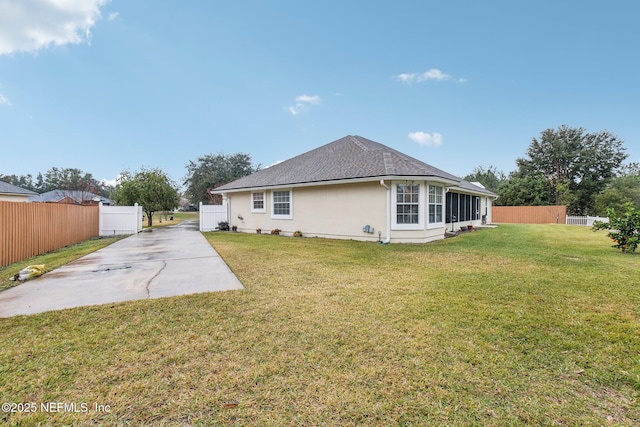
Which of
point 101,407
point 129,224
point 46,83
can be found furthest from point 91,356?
point 46,83

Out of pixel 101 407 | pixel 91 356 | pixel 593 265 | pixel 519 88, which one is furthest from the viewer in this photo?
pixel 519 88

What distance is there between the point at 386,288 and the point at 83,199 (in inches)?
1315

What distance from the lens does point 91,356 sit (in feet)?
8.50

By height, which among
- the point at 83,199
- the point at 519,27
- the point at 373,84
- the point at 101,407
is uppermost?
the point at 519,27

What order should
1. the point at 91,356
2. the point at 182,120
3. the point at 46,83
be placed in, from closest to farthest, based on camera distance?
the point at 91,356 → the point at 46,83 → the point at 182,120

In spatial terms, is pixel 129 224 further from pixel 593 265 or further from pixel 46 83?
pixel 593 265

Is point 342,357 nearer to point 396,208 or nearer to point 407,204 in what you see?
point 396,208

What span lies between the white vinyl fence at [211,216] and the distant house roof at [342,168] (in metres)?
1.20

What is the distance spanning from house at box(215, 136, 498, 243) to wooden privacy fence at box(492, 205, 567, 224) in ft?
48.9

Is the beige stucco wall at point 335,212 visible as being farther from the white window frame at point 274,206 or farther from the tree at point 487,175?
the tree at point 487,175

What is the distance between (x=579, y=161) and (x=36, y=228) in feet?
156

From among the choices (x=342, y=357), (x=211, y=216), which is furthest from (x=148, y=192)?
(x=342, y=357)

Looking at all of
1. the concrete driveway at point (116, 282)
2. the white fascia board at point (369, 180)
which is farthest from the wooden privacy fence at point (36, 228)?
the white fascia board at point (369, 180)

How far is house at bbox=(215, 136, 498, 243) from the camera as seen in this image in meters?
10.5
